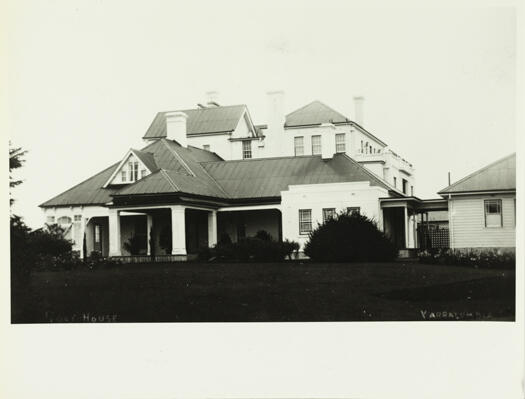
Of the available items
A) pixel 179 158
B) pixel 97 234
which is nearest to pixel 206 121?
pixel 179 158

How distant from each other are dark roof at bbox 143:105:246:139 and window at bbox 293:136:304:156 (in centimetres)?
237

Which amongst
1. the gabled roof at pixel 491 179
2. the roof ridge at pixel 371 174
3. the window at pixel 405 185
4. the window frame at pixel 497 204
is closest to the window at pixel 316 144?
the roof ridge at pixel 371 174

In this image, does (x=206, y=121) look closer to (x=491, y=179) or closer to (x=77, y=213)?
(x=77, y=213)

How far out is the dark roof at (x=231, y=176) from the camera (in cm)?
2180

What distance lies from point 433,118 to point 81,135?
773 cm

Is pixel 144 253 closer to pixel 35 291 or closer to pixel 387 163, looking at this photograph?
pixel 35 291

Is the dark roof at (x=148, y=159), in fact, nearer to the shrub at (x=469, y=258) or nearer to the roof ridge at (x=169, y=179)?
the roof ridge at (x=169, y=179)

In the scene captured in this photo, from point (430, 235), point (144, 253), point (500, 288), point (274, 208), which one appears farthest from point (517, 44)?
point (144, 253)

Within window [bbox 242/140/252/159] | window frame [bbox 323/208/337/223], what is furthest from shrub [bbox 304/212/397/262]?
window [bbox 242/140/252/159]

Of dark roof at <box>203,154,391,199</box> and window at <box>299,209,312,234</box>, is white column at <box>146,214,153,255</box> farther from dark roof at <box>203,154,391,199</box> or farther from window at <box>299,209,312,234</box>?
window at <box>299,209,312,234</box>

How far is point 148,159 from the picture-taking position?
22.6 meters

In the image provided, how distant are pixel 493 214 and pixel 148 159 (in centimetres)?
1054

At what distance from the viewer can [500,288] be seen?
14.5 metres

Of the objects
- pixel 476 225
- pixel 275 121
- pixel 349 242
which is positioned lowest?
pixel 349 242
